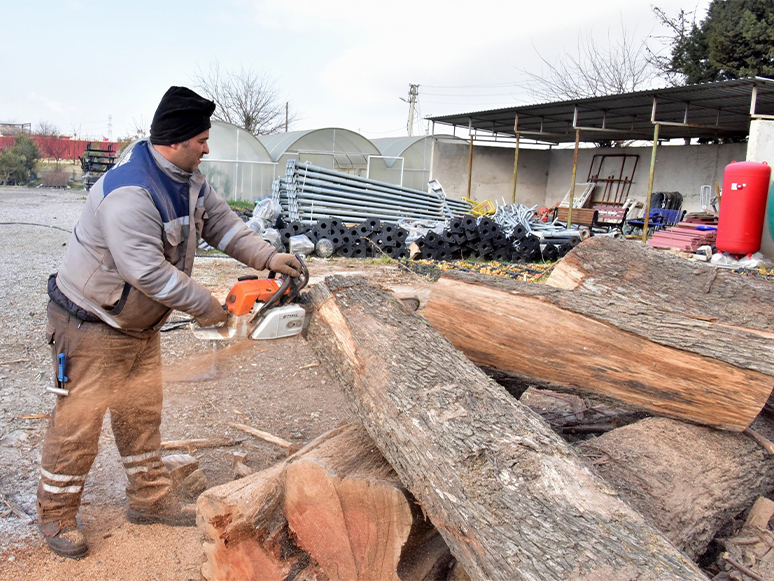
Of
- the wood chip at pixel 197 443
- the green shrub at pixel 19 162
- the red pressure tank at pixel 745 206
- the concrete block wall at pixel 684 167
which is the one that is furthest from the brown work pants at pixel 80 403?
the green shrub at pixel 19 162

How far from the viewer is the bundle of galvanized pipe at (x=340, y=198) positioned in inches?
492

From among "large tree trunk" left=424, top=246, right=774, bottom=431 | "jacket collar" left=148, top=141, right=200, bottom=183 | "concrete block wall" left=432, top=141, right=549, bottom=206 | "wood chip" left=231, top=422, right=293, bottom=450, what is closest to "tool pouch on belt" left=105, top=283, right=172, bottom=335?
"jacket collar" left=148, top=141, right=200, bottom=183

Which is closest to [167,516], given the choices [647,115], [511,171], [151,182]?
[151,182]

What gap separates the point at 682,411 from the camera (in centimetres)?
277

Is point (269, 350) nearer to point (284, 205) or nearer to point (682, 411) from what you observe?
point (682, 411)

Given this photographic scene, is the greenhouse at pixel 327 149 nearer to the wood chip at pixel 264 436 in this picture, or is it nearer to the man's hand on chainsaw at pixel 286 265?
the wood chip at pixel 264 436

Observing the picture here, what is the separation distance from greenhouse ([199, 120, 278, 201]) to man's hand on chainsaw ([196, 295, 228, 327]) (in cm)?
1727

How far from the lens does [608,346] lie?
2.91m

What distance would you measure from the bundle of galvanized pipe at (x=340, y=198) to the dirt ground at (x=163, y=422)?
606 centimetres

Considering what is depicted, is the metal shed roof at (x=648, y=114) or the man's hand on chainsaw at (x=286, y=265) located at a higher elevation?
the metal shed roof at (x=648, y=114)

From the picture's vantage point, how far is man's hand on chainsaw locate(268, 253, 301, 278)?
2.74 meters

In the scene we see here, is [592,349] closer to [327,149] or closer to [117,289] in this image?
[117,289]

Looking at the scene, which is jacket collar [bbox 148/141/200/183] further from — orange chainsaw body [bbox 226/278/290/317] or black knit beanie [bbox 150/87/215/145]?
orange chainsaw body [bbox 226/278/290/317]

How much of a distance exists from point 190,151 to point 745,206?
10582mm
